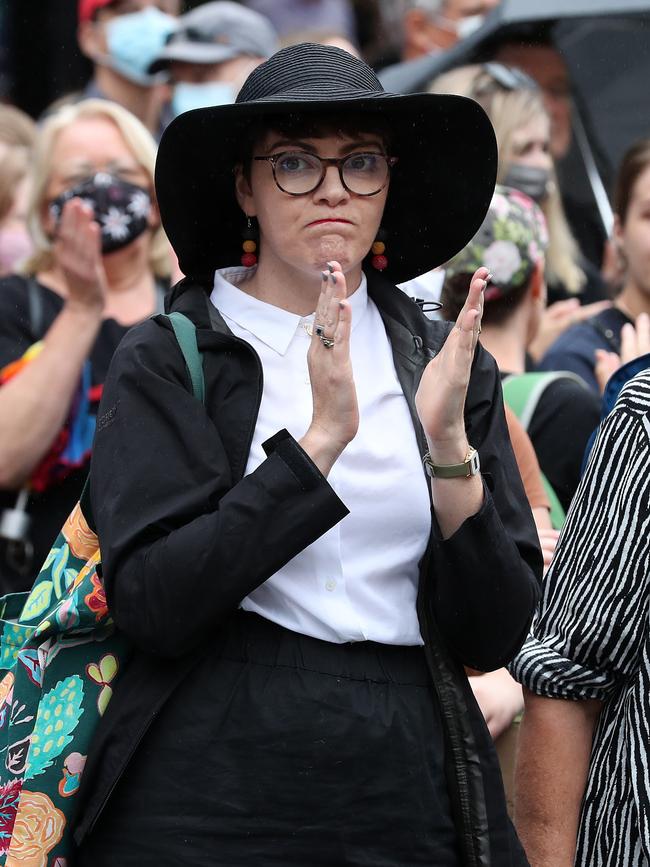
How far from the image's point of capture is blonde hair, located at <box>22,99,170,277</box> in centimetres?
533

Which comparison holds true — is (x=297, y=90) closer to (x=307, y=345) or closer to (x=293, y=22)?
(x=307, y=345)

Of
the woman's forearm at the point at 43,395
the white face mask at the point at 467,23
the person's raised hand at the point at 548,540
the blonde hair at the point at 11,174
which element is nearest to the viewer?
the person's raised hand at the point at 548,540

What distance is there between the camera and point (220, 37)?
754 centimetres

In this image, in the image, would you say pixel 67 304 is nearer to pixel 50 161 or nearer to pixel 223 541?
pixel 50 161

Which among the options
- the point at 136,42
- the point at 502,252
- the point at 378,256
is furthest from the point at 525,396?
the point at 136,42

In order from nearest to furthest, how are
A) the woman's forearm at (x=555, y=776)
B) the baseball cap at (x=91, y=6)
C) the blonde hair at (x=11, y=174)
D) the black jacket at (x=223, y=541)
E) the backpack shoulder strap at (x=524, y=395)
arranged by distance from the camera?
1. the black jacket at (x=223, y=541)
2. the woman's forearm at (x=555, y=776)
3. the backpack shoulder strap at (x=524, y=395)
4. the blonde hair at (x=11, y=174)
5. the baseball cap at (x=91, y=6)

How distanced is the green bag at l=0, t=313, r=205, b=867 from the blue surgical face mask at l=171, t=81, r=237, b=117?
4.89 meters

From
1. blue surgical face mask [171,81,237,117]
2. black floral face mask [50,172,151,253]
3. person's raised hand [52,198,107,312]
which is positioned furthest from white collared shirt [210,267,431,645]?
blue surgical face mask [171,81,237,117]

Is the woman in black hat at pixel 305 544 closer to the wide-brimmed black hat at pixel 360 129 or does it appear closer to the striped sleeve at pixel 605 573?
the wide-brimmed black hat at pixel 360 129

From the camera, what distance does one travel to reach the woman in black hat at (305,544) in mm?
2625

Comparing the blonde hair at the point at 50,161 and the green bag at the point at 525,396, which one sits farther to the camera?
the blonde hair at the point at 50,161

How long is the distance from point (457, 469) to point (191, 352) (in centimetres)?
51

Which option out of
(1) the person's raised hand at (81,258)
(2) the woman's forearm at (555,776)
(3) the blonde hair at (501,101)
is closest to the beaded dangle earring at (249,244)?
A: (2) the woman's forearm at (555,776)

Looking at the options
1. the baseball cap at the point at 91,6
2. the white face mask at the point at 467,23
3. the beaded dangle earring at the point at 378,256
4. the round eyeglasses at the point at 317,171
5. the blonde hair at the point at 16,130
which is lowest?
the beaded dangle earring at the point at 378,256
